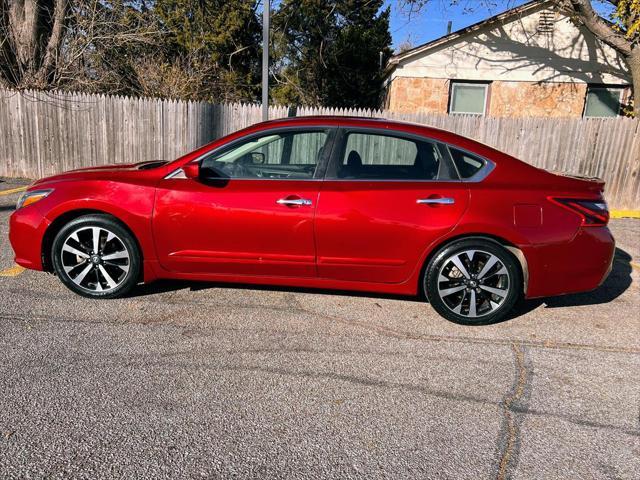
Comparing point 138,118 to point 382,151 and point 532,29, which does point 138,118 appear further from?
point 532,29

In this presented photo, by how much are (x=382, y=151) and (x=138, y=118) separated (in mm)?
7953

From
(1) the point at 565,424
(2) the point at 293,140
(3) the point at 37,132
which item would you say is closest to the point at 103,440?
(1) the point at 565,424

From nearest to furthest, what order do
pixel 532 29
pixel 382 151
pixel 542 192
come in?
pixel 542 192 → pixel 382 151 → pixel 532 29

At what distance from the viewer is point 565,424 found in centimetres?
265

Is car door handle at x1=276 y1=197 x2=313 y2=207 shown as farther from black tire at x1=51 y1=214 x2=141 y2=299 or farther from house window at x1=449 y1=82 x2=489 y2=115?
house window at x1=449 y1=82 x2=489 y2=115

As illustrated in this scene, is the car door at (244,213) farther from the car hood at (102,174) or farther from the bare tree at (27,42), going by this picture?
the bare tree at (27,42)

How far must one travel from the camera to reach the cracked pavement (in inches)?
90.0

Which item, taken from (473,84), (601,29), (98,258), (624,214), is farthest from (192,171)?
(473,84)

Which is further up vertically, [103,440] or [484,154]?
[484,154]

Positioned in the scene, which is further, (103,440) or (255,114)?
(255,114)

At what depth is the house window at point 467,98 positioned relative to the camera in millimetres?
13211

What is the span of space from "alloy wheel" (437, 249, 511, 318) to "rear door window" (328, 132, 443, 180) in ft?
2.32

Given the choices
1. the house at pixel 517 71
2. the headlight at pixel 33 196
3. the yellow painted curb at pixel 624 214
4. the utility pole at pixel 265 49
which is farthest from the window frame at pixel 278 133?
the house at pixel 517 71

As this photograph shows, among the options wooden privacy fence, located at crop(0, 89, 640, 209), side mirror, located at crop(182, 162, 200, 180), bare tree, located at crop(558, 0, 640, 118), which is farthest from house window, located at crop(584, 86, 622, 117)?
side mirror, located at crop(182, 162, 200, 180)
